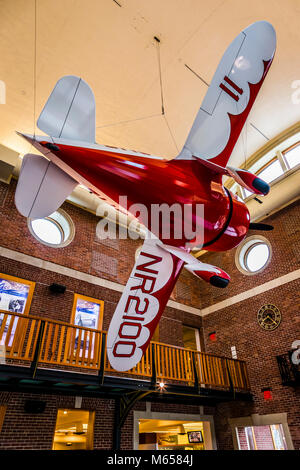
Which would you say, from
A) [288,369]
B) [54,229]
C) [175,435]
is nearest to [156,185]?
[54,229]

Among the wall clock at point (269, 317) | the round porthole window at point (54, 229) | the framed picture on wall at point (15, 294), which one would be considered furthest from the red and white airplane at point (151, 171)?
the wall clock at point (269, 317)

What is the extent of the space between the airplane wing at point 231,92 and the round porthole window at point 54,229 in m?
7.19

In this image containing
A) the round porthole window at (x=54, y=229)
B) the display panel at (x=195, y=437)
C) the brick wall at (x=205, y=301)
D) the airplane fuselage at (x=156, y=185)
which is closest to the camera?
the airplane fuselage at (x=156, y=185)

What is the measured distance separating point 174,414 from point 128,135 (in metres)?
8.19

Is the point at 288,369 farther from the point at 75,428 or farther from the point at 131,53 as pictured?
the point at 131,53

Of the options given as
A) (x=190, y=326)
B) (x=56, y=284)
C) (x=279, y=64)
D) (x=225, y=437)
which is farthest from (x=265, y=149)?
(x=225, y=437)

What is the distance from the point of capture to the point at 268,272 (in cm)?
984

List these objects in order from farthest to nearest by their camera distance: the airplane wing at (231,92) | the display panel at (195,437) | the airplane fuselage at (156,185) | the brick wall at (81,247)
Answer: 1. the display panel at (195,437)
2. the brick wall at (81,247)
3. the airplane wing at (231,92)
4. the airplane fuselage at (156,185)

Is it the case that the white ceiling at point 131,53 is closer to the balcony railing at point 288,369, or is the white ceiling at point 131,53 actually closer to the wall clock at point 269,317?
the wall clock at point 269,317

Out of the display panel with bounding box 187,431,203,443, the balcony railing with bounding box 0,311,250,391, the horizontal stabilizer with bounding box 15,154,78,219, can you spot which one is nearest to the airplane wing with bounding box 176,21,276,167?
the horizontal stabilizer with bounding box 15,154,78,219

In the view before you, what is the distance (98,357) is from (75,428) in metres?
4.68

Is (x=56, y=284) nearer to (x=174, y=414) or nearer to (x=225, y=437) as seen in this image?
(x=174, y=414)

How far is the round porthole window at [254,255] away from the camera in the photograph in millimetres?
10216

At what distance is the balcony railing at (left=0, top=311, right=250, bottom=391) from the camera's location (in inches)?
227
